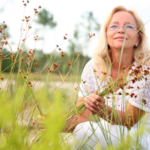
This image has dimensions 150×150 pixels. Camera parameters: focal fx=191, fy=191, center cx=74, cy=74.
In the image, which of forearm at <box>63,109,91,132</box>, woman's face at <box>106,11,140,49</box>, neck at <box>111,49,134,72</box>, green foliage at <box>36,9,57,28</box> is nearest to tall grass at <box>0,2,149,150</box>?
Answer: forearm at <box>63,109,91,132</box>

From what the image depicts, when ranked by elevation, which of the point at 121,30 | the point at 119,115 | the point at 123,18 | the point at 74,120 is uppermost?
the point at 123,18

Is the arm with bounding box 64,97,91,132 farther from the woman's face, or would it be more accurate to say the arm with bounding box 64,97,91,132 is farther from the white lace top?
the woman's face

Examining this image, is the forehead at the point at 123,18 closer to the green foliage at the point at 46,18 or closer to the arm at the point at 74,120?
the arm at the point at 74,120

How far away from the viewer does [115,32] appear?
171 centimetres

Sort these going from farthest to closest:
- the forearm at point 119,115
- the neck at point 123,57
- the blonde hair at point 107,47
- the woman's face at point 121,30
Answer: the blonde hair at point 107,47 → the neck at point 123,57 → the woman's face at point 121,30 → the forearm at point 119,115

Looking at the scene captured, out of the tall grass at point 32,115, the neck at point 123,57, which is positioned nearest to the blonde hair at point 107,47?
the neck at point 123,57

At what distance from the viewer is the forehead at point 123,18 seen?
1.79 m

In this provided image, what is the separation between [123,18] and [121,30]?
23 centimetres

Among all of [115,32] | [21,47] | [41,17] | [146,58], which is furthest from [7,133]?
[41,17]

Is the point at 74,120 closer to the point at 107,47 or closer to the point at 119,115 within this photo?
the point at 119,115

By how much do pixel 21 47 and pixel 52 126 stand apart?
0.89 metres

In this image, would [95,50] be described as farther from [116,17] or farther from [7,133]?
[7,133]

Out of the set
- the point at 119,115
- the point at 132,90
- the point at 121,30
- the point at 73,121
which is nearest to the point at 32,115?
the point at 73,121

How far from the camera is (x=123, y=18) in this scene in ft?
5.94
